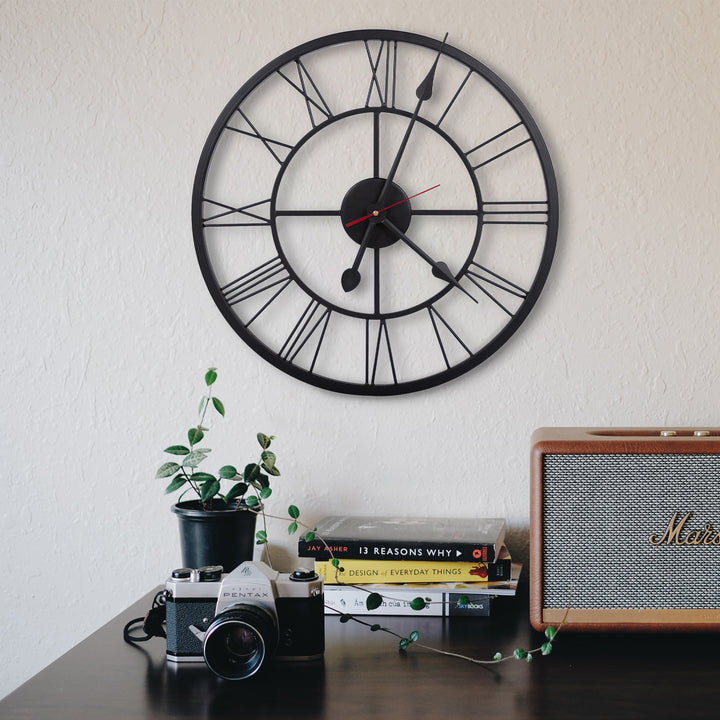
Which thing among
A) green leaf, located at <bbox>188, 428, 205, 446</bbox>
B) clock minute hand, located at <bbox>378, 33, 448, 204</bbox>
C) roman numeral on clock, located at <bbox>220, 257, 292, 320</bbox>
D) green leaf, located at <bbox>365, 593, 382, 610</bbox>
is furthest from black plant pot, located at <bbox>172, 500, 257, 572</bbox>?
clock minute hand, located at <bbox>378, 33, 448, 204</bbox>

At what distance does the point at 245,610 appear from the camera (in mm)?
890

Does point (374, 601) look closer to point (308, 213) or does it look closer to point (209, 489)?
point (209, 489)

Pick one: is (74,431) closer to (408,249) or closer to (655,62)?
(408,249)

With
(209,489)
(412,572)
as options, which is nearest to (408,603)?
(412,572)

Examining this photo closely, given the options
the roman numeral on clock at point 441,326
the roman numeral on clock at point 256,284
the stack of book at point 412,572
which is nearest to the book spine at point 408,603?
the stack of book at point 412,572

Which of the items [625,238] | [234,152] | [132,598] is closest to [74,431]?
[132,598]

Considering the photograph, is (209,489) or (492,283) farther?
(492,283)

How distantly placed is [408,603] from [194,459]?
389 mm

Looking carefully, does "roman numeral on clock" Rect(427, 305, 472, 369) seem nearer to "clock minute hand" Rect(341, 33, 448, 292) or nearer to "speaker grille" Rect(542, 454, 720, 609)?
"clock minute hand" Rect(341, 33, 448, 292)

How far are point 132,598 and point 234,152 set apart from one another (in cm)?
79

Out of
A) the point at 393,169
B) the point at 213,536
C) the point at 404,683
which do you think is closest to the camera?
the point at 404,683

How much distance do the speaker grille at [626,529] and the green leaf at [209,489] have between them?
0.49 metres

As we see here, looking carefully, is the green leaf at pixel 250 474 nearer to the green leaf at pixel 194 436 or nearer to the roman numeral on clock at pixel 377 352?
the green leaf at pixel 194 436

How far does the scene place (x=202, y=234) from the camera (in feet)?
4.31
